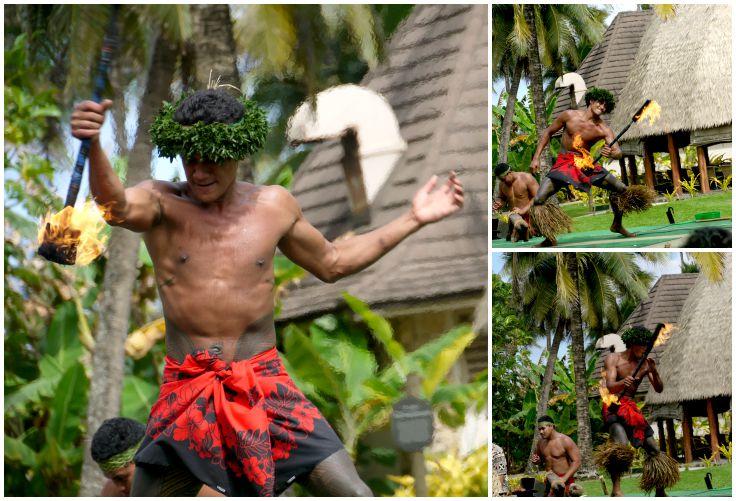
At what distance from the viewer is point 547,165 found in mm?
6453

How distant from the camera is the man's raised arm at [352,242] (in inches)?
194

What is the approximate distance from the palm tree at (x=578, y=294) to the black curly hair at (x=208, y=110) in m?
2.29

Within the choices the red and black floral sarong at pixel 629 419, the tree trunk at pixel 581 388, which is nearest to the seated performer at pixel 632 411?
the red and black floral sarong at pixel 629 419

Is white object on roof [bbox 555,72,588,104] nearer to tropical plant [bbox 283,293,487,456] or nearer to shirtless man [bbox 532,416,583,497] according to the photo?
tropical plant [bbox 283,293,487,456]

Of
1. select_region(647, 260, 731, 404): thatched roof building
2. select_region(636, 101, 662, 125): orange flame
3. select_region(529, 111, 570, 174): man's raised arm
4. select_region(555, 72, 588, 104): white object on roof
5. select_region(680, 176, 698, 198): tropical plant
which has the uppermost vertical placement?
select_region(555, 72, 588, 104): white object on roof

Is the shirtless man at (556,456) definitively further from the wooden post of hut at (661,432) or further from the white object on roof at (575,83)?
the white object on roof at (575,83)

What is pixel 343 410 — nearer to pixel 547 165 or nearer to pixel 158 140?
pixel 547 165

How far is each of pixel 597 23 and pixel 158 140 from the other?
2.79 metres

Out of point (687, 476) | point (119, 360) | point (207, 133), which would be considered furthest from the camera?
point (119, 360)

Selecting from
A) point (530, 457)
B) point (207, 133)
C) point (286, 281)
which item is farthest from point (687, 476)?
point (207, 133)

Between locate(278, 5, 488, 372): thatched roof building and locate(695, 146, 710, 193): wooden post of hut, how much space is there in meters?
1.10

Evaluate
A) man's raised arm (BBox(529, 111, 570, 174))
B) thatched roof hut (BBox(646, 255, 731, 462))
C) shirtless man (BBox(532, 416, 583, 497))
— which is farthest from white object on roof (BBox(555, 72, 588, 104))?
shirtless man (BBox(532, 416, 583, 497))

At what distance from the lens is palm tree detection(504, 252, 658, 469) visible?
641cm

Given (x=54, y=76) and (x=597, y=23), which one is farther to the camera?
(x=54, y=76)
